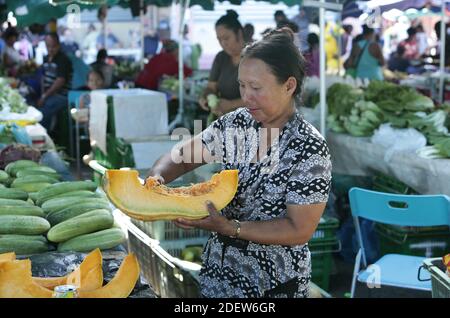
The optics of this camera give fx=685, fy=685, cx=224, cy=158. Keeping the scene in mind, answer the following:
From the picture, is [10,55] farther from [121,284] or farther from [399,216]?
[121,284]

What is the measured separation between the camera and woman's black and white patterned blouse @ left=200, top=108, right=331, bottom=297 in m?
2.16

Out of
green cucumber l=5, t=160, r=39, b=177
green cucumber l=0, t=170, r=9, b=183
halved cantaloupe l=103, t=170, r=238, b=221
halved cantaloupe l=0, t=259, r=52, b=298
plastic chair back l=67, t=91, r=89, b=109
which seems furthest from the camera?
plastic chair back l=67, t=91, r=89, b=109

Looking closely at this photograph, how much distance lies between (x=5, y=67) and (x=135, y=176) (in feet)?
38.2

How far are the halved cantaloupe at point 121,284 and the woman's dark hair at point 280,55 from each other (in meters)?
0.74

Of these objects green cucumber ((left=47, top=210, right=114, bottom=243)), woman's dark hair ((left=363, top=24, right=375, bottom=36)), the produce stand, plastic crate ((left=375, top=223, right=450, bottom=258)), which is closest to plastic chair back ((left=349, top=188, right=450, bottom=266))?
plastic crate ((left=375, top=223, right=450, bottom=258))

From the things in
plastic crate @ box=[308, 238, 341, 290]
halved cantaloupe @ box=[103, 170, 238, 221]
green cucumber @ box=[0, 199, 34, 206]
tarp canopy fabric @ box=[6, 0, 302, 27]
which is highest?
tarp canopy fabric @ box=[6, 0, 302, 27]

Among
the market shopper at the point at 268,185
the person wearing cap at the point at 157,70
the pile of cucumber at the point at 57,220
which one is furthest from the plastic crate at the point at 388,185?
the person wearing cap at the point at 157,70

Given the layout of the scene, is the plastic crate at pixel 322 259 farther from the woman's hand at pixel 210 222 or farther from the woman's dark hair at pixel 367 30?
the woman's dark hair at pixel 367 30

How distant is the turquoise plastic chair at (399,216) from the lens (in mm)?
3734

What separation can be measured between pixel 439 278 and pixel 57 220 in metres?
1.57

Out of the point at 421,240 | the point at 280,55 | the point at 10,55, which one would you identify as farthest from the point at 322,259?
the point at 10,55

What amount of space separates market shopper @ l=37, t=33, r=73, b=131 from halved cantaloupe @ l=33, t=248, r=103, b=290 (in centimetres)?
800

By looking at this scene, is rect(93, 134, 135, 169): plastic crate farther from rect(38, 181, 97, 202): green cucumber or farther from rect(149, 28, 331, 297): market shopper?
rect(149, 28, 331, 297): market shopper

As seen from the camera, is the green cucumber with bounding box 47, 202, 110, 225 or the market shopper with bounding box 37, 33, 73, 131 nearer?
the green cucumber with bounding box 47, 202, 110, 225
